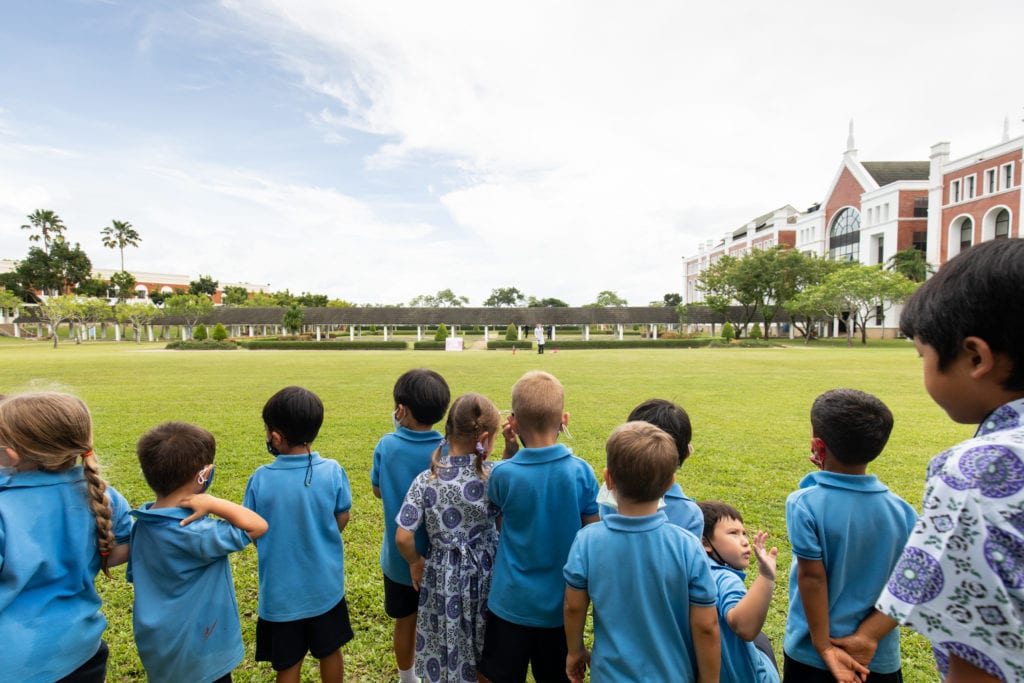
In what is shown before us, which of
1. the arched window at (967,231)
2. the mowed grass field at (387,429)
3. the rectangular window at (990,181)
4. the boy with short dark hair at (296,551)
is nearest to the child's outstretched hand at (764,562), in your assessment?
the mowed grass field at (387,429)

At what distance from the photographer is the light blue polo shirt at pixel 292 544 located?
213 cm

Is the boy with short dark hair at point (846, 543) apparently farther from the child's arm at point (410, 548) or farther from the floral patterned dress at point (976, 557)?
the child's arm at point (410, 548)

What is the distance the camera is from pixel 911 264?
3975 centimetres

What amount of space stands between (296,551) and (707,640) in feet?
5.23

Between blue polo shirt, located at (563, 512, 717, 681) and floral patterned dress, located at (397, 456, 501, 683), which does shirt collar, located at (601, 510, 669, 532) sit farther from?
floral patterned dress, located at (397, 456, 501, 683)

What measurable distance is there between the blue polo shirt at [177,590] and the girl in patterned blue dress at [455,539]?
26.4 inches

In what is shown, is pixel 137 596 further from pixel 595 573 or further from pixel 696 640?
pixel 696 640

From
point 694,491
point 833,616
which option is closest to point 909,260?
point 694,491

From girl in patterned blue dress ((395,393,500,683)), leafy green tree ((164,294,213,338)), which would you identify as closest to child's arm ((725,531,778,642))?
girl in patterned blue dress ((395,393,500,683))

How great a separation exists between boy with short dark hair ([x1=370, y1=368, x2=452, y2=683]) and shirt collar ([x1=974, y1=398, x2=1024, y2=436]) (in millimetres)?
1858

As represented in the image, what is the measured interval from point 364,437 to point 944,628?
6.73 m

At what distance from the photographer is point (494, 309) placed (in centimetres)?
5162

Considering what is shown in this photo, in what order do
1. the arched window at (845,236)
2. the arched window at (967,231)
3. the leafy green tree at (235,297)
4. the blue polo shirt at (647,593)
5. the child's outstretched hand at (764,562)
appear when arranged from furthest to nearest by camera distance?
the leafy green tree at (235,297)
the arched window at (845,236)
the arched window at (967,231)
the blue polo shirt at (647,593)
the child's outstretched hand at (764,562)

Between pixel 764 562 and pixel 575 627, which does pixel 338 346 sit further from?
pixel 764 562
